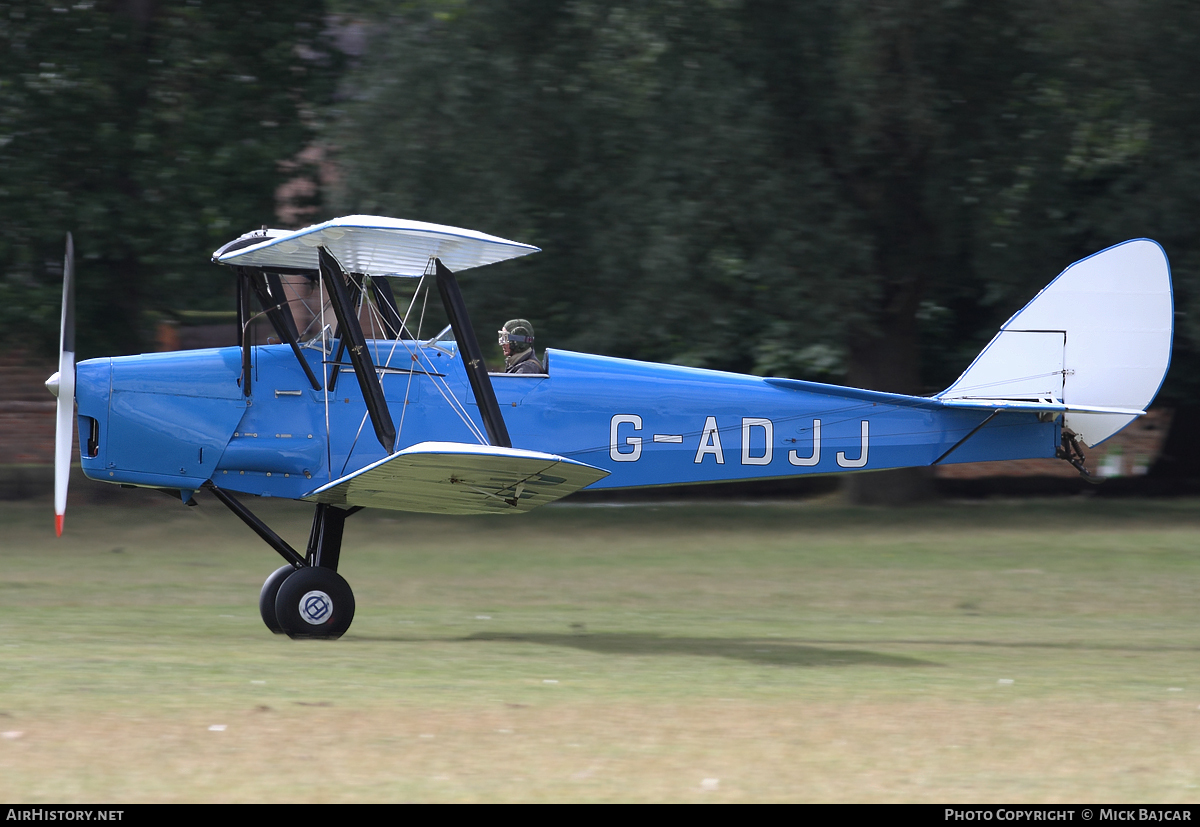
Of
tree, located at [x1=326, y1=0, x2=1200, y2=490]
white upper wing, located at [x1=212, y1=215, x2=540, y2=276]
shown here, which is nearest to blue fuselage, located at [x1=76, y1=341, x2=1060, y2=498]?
white upper wing, located at [x1=212, y1=215, x2=540, y2=276]

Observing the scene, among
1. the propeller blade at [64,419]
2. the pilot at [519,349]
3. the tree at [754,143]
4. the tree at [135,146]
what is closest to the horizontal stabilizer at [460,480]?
the pilot at [519,349]

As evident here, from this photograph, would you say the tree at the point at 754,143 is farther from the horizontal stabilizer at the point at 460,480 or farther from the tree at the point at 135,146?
the horizontal stabilizer at the point at 460,480

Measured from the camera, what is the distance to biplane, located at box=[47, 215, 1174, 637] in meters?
8.30

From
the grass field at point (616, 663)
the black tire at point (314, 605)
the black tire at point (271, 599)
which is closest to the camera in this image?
the grass field at point (616, 663)

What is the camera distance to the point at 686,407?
9.18 m

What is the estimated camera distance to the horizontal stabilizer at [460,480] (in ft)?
23.9

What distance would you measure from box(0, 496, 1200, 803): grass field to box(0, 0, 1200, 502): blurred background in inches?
102

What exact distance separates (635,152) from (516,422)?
6167 millimetres

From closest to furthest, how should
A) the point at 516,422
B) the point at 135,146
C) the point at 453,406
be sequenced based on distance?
1. the point at 453,406
2. the point at 516,422
3. the point at 135,146

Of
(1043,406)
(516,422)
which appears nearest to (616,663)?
(516,422)

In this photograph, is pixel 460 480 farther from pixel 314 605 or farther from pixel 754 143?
pixel 754 143

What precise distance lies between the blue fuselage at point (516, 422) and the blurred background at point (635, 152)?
503cm

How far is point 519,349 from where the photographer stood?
9.20 m
